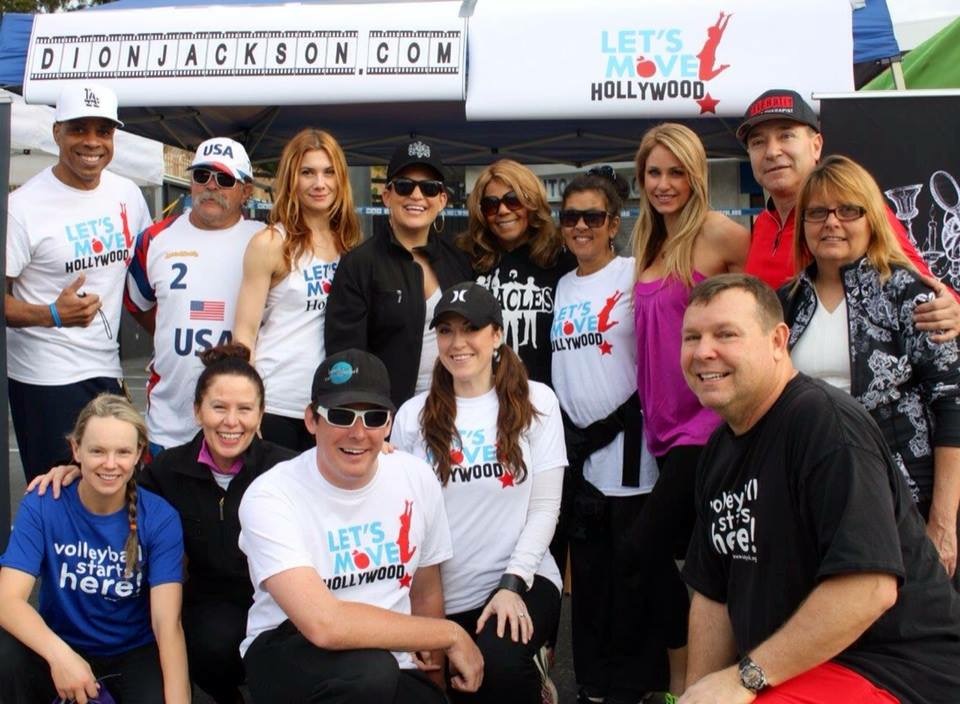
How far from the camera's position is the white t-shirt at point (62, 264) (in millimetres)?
3812

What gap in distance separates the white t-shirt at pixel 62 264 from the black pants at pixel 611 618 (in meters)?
2.01

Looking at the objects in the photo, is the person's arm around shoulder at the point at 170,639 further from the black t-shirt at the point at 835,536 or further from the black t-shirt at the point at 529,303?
the black t-shirt at the point at 835,536

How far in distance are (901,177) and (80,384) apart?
3188mm

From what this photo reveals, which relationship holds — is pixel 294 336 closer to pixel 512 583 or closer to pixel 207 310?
pixel 207 310

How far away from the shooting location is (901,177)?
3688 millimetres

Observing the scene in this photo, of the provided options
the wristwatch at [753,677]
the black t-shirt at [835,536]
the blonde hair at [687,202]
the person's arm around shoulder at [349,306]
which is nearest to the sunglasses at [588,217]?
the blonde hair at [687,202]

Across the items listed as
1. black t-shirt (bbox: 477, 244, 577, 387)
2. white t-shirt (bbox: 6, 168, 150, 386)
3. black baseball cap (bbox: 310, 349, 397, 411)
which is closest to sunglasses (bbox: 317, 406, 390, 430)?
black baseball cap (bbox: 310, 349, 397, 411)

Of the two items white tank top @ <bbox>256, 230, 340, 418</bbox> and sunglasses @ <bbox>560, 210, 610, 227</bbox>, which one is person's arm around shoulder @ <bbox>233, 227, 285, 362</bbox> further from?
sunglasses @ <bbox>560, 210, 610, 227</bbox>

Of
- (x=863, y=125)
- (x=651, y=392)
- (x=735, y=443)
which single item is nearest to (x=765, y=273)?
(x=651, y=392)

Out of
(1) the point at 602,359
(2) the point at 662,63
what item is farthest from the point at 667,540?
(2) the point at 662,63

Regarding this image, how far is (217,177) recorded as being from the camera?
378cm

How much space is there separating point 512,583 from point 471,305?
880 mm

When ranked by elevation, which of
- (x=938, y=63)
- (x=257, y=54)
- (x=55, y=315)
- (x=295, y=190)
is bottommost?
(x=55, y=315)

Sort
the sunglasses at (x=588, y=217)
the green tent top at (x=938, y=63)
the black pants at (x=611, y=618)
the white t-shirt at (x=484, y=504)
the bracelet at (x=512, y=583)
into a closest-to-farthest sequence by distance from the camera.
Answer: the bracelet at (x=512, y=583) → the white t-shirt at (x=484, y=504) → the black pants at (x=611, y=618) → the sunglasses at (x=588, y=217) → the green tent top at (x=938, y=63)
